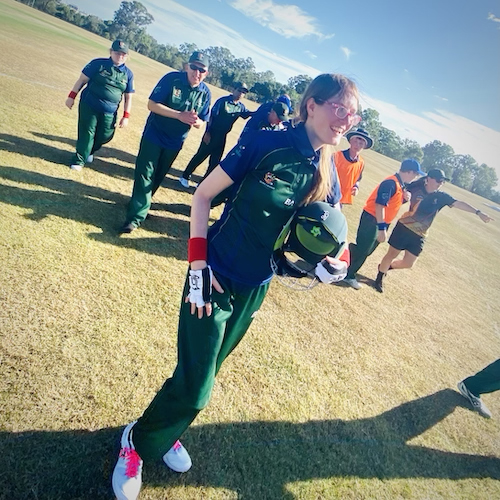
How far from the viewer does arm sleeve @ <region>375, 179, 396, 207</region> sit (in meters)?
6.28

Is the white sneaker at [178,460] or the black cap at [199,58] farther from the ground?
the black cap at [199,58]

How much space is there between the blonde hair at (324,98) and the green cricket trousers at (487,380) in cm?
437

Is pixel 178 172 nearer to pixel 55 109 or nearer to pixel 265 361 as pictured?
pixel 55 109

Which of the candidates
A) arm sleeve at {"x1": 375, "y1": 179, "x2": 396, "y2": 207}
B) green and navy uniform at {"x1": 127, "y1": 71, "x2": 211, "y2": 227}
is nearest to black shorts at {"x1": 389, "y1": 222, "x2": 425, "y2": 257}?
arm sleeve at {"x1": 375, "y1": 179, "x2": 396, "y2": 207}

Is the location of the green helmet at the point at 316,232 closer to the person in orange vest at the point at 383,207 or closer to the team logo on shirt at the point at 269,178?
the team logo on shirt at the point at 269,178

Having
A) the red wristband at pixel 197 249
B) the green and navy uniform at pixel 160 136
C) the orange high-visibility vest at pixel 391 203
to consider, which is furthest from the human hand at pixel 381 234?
the red wristband at pixel 197 249

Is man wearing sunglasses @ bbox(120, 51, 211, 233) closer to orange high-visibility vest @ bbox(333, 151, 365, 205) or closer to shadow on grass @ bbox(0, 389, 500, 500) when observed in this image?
orange high-visibility vest @ bbox(333, 151, 365, 205)

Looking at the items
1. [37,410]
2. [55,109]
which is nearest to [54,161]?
[55,109]

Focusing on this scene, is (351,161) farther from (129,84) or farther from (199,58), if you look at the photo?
(129,84)

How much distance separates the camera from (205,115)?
598 cm

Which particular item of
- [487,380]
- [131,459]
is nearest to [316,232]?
[131,459]

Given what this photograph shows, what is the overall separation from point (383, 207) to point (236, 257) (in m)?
5.00

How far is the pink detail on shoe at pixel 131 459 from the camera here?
2.37 metres

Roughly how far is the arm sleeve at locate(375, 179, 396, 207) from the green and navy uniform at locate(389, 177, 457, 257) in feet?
3.60
